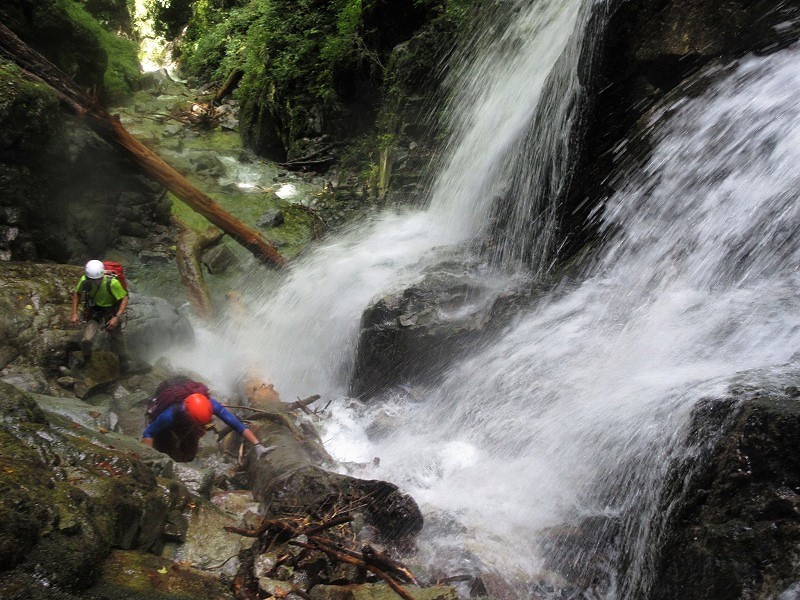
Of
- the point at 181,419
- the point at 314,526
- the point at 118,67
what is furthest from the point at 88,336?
the point at 118,67

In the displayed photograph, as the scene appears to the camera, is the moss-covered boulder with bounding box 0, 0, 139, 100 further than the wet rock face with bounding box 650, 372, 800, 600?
Yes

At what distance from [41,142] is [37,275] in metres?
2.30

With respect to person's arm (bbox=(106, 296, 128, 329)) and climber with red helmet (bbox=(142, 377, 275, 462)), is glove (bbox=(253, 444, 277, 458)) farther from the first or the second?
person's arm (bbox=(106, 296, 128, 329))

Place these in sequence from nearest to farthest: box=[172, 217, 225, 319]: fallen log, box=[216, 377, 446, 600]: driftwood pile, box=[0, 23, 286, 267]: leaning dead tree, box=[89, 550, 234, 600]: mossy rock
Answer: box=[89, 550, 234, 600]: mossy rock, box=[216, 377, 446, 600]: driftwood pile, box=[0, 23, 286, 267]: leaning dead tree, box=[172, 217, 225, 319]: fallen log

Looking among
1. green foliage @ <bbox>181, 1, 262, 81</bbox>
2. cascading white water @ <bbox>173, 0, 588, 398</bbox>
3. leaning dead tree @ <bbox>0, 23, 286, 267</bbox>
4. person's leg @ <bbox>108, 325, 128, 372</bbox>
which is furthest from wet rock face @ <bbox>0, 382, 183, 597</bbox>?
green foliage @ <bbox>181, 1, 262, 81</bbox>

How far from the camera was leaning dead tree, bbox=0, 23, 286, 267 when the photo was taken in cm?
955

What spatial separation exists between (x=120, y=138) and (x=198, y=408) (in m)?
7.16

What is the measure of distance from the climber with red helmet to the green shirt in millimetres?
2092

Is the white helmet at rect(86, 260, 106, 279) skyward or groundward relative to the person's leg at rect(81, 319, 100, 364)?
skyward

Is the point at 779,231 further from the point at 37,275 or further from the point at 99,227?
the point at 99,227

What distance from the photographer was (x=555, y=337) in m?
6.03

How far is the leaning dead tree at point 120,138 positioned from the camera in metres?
9.55

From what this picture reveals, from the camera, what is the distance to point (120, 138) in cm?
1034

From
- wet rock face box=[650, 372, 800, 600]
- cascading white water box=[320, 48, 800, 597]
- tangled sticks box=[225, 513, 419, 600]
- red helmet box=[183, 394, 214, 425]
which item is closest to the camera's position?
wet rock face box=[650, 372, 800, 600]
